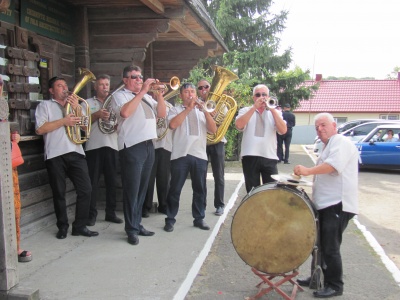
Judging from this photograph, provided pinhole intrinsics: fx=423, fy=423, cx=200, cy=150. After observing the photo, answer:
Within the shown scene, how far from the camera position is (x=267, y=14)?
691 inches

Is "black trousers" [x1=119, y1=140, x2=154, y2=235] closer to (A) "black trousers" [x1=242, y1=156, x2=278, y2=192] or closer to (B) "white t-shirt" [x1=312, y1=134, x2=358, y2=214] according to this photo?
(A) "black trousers" [x1=242, y1=156, x2=278, y2=192]

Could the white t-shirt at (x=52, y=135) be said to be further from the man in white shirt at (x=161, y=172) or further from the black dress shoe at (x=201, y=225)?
the black dress shoe at (x=201, y=225)

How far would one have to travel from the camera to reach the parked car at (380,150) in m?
12.3

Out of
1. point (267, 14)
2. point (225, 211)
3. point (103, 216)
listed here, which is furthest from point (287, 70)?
point (103, 216)

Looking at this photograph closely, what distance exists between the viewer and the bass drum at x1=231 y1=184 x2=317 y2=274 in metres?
3.39

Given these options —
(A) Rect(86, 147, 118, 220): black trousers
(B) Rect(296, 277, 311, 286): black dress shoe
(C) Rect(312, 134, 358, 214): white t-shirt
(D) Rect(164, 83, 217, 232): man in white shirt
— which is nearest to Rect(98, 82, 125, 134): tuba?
(A) Rect(86, 147, 118, 220): black trousers

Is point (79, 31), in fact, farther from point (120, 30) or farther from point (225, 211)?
point (225, 211)

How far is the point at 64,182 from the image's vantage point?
4.79 m

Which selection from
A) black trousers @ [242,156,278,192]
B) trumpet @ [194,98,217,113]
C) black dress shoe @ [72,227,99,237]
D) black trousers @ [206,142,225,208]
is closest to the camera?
black dress shoe @ [72,227,99,237]

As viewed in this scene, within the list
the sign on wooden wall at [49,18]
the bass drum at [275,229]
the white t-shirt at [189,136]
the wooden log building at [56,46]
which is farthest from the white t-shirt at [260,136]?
the sign on wooden wall at [49,18]

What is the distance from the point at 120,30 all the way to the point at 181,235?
115 inches

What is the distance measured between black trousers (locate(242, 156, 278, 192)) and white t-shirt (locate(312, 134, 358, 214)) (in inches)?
54.1

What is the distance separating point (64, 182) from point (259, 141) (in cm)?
230

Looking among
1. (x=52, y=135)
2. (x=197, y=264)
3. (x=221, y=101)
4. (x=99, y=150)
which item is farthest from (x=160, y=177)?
(x=197, y=264)
